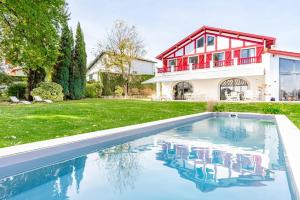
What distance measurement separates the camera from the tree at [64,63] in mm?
36031

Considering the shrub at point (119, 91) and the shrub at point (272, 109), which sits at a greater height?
the shrub at point (119, 91)

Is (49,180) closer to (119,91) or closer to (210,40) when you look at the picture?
(210,40)

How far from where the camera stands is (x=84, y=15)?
3878 centimetres

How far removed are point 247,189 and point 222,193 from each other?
0.73 m

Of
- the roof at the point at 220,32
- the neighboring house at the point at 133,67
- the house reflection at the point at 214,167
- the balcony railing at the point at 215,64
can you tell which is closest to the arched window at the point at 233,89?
the balcony railing at the point at 215,64

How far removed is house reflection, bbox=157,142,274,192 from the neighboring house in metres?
37.3

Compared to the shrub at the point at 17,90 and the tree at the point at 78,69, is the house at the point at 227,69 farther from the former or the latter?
the shrub at the point at 17,90

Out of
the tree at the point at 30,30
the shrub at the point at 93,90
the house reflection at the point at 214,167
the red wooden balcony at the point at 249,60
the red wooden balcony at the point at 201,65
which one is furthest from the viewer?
the shrub at the point at 93,90

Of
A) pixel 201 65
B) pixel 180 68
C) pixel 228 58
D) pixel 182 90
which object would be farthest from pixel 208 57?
pixel 182 90

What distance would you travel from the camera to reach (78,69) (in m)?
38.9

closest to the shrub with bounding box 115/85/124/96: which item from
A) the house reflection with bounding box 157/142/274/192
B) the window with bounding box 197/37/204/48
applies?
the window with bounding box 197/37/204/48

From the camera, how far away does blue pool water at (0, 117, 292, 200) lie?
19.6ft

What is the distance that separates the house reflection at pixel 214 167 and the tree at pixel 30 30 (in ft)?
59.1

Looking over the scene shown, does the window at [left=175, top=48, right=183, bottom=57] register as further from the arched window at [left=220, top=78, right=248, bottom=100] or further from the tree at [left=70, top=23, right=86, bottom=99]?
the tree at [left=70, top=23, right=86, bottom=99]
